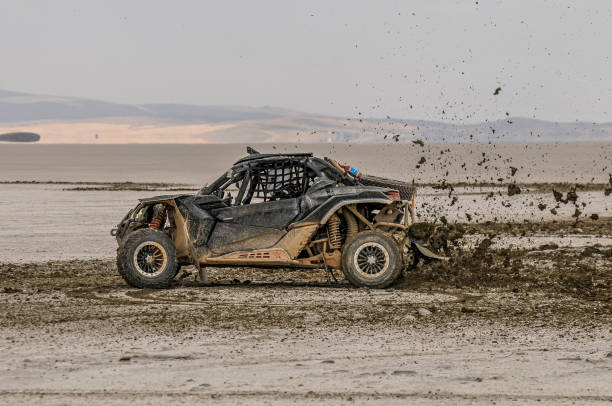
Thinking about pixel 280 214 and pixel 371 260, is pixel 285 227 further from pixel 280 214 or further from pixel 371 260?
pixel 371 260

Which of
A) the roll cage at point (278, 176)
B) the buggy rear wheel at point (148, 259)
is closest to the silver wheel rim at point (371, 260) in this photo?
the roll cage at point (278, 176)

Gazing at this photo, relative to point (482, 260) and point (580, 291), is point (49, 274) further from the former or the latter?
point (580, 291)

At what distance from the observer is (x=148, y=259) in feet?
40.2

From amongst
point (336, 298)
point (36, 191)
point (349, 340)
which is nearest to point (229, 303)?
point (336, 298)

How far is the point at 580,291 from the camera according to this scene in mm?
12070

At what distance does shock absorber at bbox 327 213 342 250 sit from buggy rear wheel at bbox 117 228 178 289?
204 cm

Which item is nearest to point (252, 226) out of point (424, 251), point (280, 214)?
point (280, 214)

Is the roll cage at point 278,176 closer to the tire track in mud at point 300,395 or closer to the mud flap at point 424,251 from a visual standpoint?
the mud flap at point 424,251

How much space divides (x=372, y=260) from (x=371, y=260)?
1 centimetres

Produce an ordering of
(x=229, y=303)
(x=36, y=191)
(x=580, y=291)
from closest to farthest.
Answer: (x=229, y=303) → (x=580, y=291) → (x=36, y=191)

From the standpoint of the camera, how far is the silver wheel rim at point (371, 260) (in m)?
12.1

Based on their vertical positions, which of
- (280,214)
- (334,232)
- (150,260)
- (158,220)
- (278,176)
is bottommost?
(150,260)

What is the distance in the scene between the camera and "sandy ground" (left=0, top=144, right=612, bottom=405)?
23.3 feet

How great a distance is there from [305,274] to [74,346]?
19.9 feet
